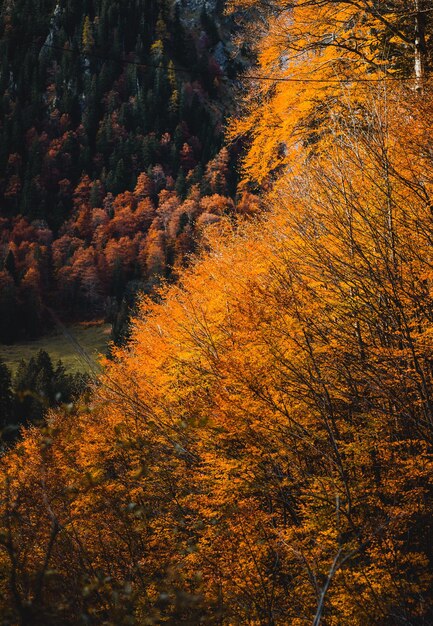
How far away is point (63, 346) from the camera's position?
105500mm

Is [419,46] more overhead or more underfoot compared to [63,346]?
more overhead

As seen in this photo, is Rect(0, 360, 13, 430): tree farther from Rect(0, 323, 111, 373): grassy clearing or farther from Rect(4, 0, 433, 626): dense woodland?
Rect(4, 0, 433, 626): dense woodland

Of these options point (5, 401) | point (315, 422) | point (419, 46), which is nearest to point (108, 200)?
point (5, 401)

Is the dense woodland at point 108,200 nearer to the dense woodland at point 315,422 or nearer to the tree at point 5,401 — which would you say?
the tree at point 5,401

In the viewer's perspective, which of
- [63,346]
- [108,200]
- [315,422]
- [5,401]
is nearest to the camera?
[315,422]

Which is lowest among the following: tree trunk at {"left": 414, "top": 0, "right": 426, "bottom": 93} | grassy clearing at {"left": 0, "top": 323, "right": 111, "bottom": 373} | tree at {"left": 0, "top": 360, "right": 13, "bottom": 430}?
grassy clearing at {"left": 0, "top": 323, "right": 111, "bottom": 373}

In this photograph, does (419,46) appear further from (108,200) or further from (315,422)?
(108,200)

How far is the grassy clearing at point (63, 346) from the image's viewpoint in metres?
96.4

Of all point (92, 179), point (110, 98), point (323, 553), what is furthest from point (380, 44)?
point (110, 98)

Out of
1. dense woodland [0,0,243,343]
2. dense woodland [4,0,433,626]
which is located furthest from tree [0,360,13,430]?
dense woodland [4,0,433,626]

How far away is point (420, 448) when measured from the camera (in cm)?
809

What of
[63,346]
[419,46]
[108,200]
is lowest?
[63,346]

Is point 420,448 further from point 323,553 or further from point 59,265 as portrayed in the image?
point 59,265

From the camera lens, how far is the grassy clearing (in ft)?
316
